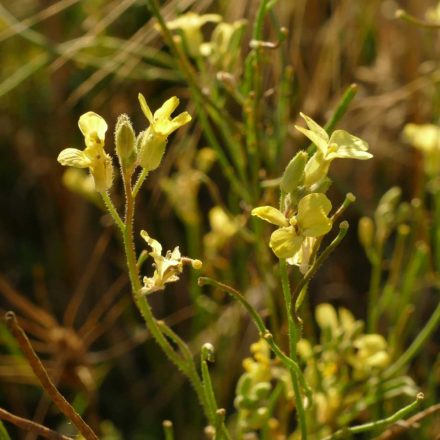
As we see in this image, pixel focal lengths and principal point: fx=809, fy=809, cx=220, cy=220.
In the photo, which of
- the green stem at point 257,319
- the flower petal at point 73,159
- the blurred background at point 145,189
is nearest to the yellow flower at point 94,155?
the flower petal at point 73,159

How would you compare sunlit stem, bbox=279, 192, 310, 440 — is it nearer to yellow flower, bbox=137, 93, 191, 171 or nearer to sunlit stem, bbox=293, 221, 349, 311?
sunlit stem, bbox=293, 221, 349, 311

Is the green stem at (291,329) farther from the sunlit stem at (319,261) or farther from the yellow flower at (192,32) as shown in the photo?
the yellow flower at (192,32)

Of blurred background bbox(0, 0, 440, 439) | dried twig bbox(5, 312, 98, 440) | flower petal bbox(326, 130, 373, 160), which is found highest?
flower petal bbox(326, 130, 373, 160)

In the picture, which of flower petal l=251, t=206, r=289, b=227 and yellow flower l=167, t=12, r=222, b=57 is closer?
flower petal l=251, t=206, r=289, b=227

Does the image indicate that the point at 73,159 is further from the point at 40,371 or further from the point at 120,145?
the point at 40,371

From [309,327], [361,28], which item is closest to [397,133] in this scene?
[361,28]

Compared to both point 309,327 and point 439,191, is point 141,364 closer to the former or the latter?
point 309,327

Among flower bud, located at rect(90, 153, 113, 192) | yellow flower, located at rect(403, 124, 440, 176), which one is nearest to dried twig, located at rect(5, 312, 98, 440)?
flower bud, located at rect(90, 153, 113, 192)
